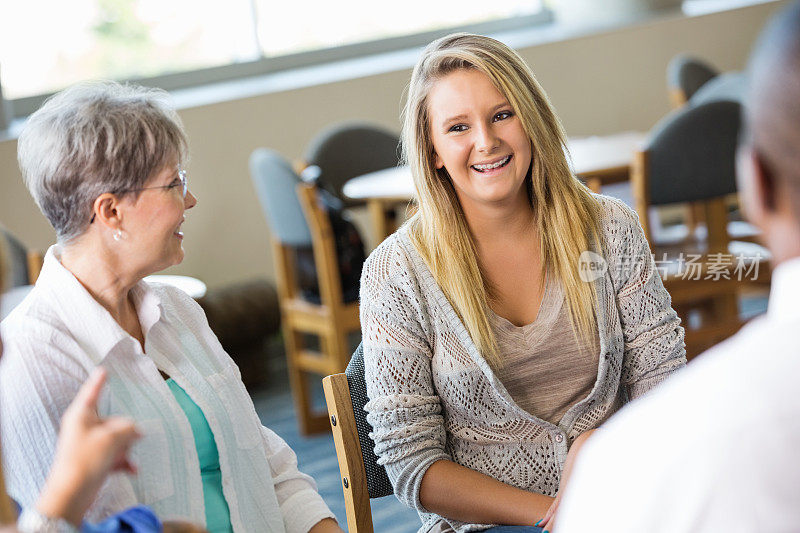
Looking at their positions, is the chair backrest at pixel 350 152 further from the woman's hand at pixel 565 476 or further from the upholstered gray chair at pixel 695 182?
the woman's hand at pixel 565 476

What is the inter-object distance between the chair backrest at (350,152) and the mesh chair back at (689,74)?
5.16 feet

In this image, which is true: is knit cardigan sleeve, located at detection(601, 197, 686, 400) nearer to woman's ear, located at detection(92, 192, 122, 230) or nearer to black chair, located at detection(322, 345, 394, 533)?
black chair, located at detection(322, 345, 394, 533)

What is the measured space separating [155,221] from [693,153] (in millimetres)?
2594

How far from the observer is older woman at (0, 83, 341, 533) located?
1381mm

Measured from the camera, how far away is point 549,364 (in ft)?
5.79

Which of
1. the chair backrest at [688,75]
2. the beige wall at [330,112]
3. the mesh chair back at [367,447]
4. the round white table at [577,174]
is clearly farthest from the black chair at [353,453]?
the chair backrest at [688,75]

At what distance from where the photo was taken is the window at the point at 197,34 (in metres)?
5.02

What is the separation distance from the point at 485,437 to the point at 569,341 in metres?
0.23

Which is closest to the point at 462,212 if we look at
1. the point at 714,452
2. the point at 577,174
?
the point at 714,452

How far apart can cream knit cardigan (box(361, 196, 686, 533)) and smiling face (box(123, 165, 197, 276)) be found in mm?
393

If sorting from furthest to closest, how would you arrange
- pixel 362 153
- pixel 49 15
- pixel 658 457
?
pixel 49 15 → pixel 362 153 → pixel 658 457

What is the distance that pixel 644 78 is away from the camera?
5695mm

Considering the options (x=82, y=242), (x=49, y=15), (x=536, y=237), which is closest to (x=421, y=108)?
(x=536, y=237)

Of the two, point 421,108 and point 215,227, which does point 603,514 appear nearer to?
point 421,108
